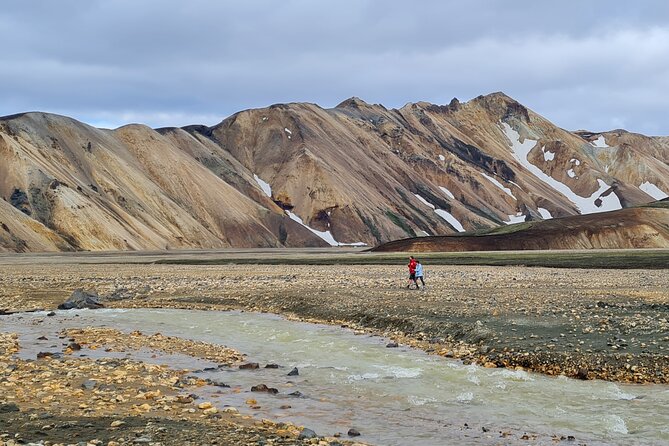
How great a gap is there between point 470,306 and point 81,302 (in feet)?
58.7

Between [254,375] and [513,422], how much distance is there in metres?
6.55

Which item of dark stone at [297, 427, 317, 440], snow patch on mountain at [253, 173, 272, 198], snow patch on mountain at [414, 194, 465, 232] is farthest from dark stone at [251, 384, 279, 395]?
snow patch on mountain at [414, 194, 465, 232]

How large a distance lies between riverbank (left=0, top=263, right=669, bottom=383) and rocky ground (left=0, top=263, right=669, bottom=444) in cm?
5

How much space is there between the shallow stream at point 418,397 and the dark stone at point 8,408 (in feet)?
11.6

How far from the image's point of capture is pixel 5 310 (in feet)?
94.7

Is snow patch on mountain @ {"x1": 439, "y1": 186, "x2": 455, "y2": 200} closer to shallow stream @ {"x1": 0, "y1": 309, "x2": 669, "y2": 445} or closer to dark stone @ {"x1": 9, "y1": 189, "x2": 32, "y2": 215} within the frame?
dark stone @ {"x1": 9, "y1": 189, "x2": 32, "y2": 215}

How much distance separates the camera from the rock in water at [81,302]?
30.5 m

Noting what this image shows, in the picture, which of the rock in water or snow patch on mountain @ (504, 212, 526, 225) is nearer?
the rock in water

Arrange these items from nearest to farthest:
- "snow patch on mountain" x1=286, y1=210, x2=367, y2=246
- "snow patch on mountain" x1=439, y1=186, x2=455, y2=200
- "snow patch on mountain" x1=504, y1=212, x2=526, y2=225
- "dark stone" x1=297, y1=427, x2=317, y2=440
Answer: "dark stone" x1=297, y1=427, x2=317, y2=440 → "snow patch on mountain" x1=286, y1=210, x2=367, y2=246 → "snow patch on mountain" x1=439, y1=186, x2=455, y2=200 → "snow patch on mountain" x1=504, y1=212, x2=526, y2=225

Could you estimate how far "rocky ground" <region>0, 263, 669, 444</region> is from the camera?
1104 centimetres

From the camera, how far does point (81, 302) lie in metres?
30.9

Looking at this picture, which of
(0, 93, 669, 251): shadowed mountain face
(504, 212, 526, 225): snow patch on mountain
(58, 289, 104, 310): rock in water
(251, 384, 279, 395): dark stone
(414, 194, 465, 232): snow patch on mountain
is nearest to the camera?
(251, 384, 279, 395): dark stone

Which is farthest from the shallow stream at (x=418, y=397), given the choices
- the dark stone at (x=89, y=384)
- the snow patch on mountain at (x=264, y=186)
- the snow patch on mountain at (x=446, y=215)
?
the snow patch on mountain at (x=446, y=215)

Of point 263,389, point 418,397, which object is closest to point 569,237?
point 418,397
